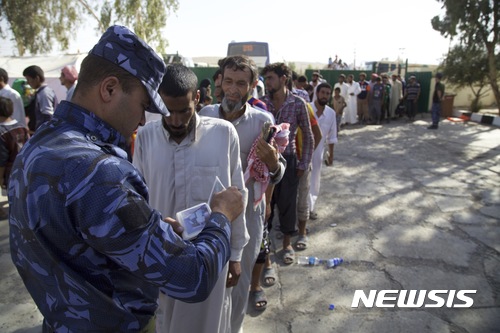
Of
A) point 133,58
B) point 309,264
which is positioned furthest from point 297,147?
point 133,58

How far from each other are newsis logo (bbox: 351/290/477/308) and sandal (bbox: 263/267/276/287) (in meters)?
0.73

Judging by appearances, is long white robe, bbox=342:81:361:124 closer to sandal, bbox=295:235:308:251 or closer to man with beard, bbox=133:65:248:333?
sandal, bbox=295:235:308:251

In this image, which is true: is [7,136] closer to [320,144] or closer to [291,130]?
[291,130]

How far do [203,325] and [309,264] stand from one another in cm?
201

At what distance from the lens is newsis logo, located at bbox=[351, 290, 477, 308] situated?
3092 mm

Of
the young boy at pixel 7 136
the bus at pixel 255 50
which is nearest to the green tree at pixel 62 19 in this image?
the bus at pixel 255 50

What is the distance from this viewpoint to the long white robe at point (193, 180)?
6.38ft

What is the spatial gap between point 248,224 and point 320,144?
8.33 ft

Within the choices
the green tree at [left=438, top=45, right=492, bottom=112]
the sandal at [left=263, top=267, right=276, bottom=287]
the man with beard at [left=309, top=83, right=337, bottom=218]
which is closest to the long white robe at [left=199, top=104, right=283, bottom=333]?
the sandal at [left=263, top=267, right=276, bottom=287]

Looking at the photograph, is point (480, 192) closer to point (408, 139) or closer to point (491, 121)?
point (408, 139)

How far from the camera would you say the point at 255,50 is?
16828 mm

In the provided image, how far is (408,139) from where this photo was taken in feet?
35.1

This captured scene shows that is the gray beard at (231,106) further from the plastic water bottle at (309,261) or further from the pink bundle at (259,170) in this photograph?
the plastic water bottle at (309,261)

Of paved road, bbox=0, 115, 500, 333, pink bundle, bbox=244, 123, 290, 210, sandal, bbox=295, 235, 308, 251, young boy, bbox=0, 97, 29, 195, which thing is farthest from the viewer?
young boy, bbox=0, 97, 29, 195
